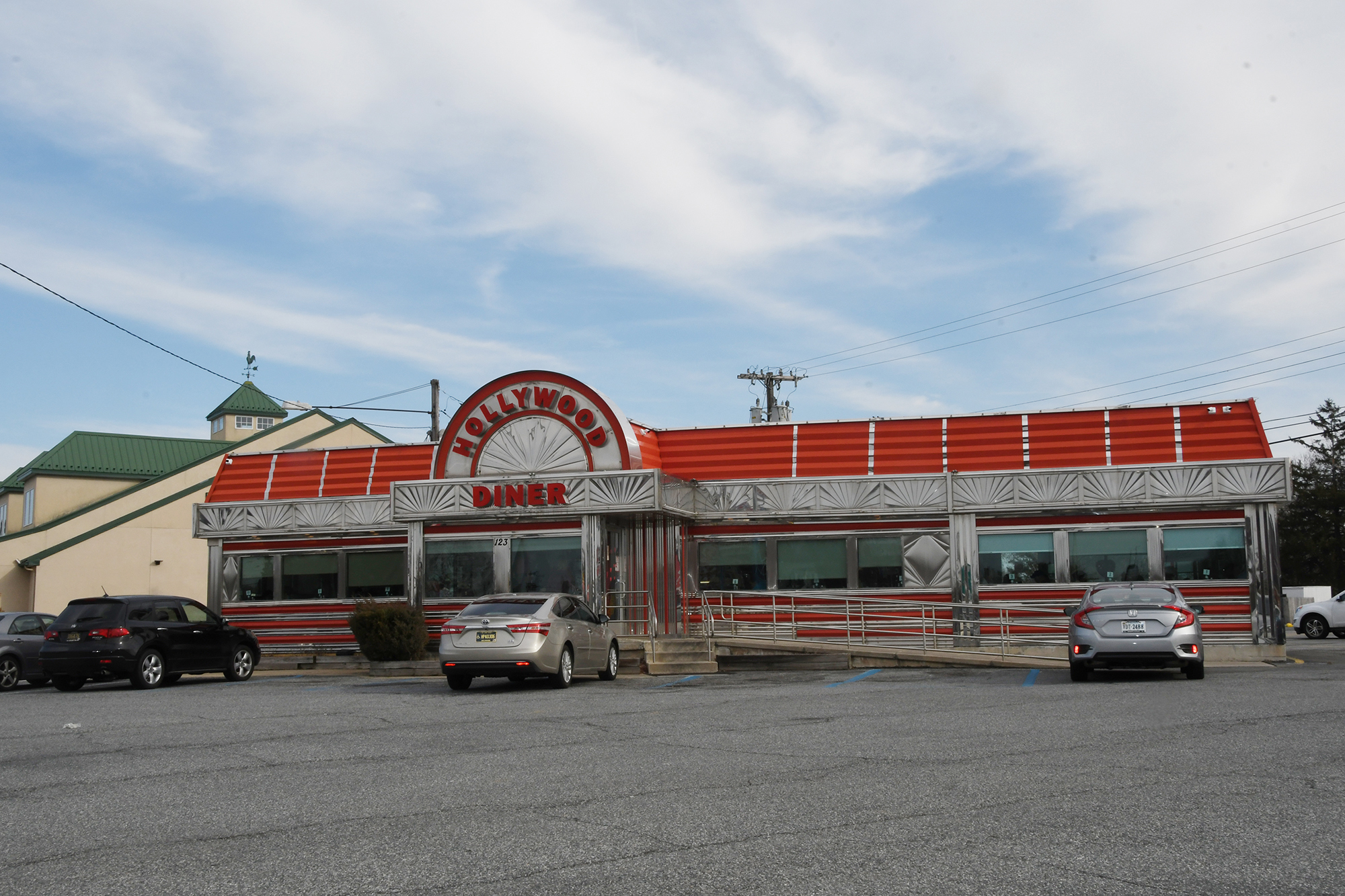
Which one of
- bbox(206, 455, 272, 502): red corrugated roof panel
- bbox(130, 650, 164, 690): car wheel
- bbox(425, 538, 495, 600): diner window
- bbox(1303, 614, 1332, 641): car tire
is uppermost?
bbox(206, 455, 272, 502): red corrugated roof panel

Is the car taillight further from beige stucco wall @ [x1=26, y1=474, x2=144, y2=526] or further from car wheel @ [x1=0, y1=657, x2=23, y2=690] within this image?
beige stucco wall @ [x1=26, y1=474, x2=144, y2=526]

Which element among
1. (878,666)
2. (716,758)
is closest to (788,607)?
(878,666)

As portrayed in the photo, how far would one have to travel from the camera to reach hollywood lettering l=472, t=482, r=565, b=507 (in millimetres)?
26031

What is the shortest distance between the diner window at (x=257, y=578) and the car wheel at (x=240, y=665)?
22.5 ft

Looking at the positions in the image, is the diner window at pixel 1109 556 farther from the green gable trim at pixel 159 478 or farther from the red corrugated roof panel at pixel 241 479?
the green gable trim at pixel 159 478

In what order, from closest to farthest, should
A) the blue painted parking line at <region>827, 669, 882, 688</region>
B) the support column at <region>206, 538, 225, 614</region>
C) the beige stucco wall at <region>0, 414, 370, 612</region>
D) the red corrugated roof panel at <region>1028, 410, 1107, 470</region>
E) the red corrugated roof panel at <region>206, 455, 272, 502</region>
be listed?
the blue painted parking line at <region>827, 669, 882, 688</region>
the red corrugated roof panel at <region>1028, 410, 1107, 470</region>
the support column at <region>206, 538, 225, 614</region>
the red corrugated roof panel at <region>206, 455, 272, 502</region>
the beige stucco wall at <region>0, 414, 370, 612</region>

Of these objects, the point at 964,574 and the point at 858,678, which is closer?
the point at 858,678

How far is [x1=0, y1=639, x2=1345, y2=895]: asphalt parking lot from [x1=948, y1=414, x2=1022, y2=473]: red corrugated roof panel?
429 inches

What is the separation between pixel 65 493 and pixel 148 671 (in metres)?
30.2

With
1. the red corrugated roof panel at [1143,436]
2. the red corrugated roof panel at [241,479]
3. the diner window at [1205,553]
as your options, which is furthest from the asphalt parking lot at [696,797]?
the red corrugated roof panel at [241,479]

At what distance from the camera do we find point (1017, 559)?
2606cm

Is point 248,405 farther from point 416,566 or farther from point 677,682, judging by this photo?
point 677,682

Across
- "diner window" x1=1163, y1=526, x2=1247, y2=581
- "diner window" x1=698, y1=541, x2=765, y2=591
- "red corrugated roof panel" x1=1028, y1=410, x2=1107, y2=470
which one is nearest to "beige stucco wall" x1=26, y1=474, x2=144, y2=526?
"diner window" x1=698, y1=541, x2=765, y2=591

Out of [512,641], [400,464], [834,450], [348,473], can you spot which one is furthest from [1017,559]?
[348,473]
